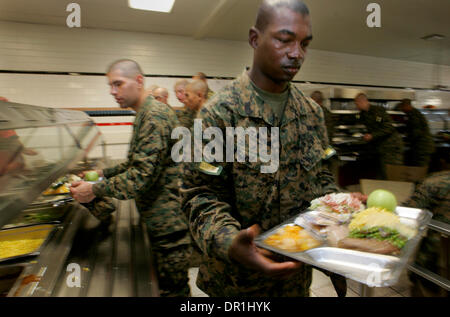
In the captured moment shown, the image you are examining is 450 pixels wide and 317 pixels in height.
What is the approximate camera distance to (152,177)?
6.29 ft

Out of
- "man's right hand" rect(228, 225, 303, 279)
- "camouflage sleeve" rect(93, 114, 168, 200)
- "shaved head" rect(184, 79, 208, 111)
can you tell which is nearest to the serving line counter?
"camouflage sleeve" rect(93, 114, 168, 200)

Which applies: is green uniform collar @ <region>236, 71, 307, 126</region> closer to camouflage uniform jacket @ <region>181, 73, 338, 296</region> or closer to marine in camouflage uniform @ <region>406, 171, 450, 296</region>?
camouflage uniform jacket @ <region>181, 73, 338, 296</region>

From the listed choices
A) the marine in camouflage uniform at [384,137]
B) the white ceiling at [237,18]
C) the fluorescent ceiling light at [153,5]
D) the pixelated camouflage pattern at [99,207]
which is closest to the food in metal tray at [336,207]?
the pixelated camouflage pattern at [99,207]

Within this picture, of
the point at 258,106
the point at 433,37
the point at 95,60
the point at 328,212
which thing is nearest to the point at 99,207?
the point at 258,106

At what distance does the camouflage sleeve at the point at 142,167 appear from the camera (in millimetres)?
1770

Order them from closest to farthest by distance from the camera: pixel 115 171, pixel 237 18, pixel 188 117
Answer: pixel 115 171, pixel 188 117, pixel 237 18

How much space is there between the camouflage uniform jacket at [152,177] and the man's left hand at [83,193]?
40mm

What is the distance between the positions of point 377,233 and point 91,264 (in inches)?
53.3

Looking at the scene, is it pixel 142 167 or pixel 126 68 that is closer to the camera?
pixel 142 167

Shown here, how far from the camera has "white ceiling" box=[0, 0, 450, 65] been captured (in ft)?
16.6

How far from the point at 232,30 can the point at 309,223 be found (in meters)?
6.51

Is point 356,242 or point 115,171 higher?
point 115,171

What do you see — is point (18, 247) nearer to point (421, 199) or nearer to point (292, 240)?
point (292, 240)

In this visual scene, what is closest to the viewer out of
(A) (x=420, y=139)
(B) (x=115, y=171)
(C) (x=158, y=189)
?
(C) (x=158, y=189)
